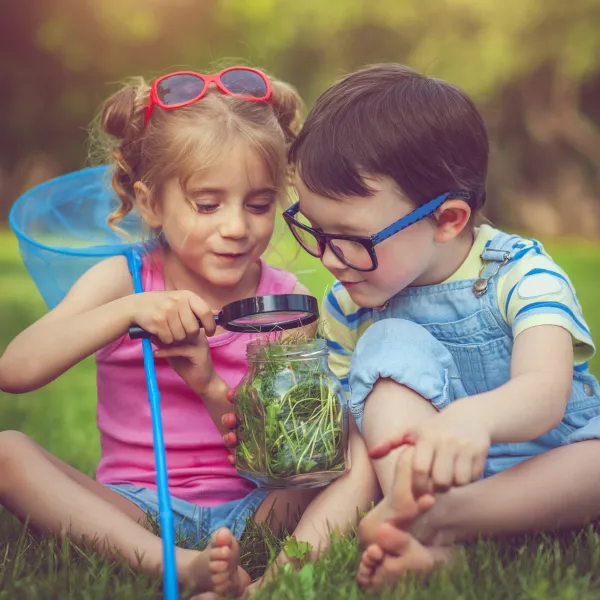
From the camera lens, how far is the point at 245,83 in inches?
111

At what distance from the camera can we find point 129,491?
252 cm

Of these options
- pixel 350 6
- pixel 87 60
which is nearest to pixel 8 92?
pixel 87 60

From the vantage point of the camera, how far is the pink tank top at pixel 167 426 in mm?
2613

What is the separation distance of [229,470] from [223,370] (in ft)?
0.99

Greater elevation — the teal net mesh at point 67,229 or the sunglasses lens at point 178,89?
the sunglasses lens at point 178,89

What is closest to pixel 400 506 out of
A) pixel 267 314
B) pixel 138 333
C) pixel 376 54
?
pixel 267 314

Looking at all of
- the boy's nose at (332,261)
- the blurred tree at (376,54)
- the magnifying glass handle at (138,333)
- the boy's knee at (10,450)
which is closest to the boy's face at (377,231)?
the boy's nose at (332,261)

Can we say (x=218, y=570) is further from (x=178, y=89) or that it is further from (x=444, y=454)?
(x=178, y=89)

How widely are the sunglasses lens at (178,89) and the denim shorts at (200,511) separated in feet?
3.73

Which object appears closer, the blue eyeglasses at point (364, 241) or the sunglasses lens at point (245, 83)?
the blue eyeglasses at point (364, 241)

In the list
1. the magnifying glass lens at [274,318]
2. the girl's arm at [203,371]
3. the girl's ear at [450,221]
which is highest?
the girl's ear at [450,221]

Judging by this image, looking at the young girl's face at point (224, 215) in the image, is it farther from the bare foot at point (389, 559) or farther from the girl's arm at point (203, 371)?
the bare foot at point (389, 559)

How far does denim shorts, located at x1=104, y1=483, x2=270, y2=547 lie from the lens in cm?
242

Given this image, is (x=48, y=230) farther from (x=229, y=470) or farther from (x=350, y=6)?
(x=350, y=6)
